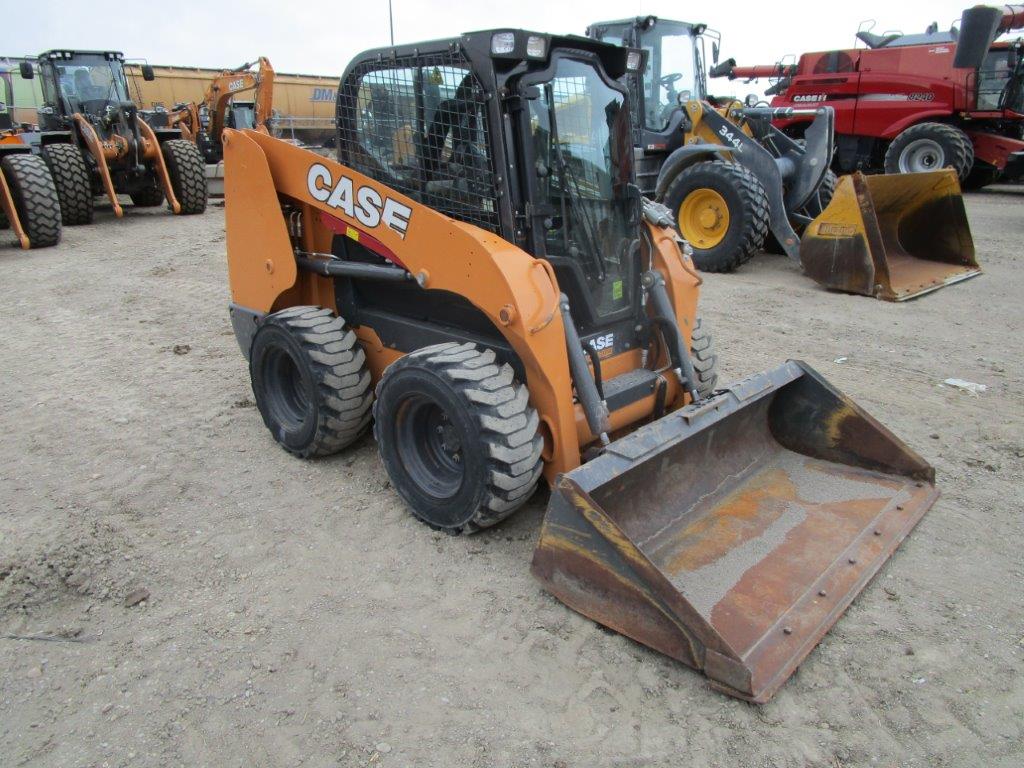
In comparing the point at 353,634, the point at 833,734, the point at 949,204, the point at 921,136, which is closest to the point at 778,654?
the point at 833,734

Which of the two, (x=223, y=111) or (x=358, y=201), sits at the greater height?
(x=223, y=111)

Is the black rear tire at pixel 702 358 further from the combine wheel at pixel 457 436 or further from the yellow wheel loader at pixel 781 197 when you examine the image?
the yellow wheel loader at pixel 781 197

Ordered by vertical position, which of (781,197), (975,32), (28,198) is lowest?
(781,197)

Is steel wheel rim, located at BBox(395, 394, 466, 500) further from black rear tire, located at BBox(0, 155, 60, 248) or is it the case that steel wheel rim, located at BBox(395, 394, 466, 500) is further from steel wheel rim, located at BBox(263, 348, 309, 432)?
black rear tire, located at BBox(0, 155, 60, 248)

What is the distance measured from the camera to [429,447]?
11.3 feet

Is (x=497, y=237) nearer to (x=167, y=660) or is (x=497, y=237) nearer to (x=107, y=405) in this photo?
(x=167, y=660)

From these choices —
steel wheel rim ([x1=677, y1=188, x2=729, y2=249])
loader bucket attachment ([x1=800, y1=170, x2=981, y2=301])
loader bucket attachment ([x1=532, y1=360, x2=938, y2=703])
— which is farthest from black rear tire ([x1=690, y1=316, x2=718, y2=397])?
steel wheel rim ([x1=677, y1=188, x2=729, y2=249])

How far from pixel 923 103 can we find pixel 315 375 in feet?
44.0

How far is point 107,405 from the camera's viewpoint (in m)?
4.77

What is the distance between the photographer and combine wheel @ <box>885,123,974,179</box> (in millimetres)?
12391

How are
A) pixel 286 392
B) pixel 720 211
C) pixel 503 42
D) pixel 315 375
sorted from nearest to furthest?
1. pixel 503 42
2. pixel 315 375
3. pixel 286 392
4. pixel 720 211

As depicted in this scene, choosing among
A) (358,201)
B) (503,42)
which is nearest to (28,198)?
(358,201)

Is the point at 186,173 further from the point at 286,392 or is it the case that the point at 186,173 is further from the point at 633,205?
the point at 633,205

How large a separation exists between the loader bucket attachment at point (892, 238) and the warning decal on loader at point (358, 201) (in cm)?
507
